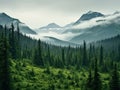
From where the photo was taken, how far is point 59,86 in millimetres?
100625

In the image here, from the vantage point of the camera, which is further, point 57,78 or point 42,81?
point 57,78

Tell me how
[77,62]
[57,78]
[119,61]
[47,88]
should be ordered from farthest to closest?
[119,61]
[77,62]
[57,78]
[47,88]

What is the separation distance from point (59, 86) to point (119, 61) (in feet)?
341

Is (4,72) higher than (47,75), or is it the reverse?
(4,72)

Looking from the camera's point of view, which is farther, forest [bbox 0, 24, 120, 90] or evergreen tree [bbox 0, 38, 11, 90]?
forest [bbox 0, 24, 120, 90]

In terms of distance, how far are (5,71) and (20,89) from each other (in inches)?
1714

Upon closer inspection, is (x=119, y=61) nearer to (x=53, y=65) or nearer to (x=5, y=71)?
(x=53, y=65)

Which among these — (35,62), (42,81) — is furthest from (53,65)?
(42,81)

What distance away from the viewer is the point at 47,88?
9512 cm

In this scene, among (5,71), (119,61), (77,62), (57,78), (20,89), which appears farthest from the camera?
(119,61)

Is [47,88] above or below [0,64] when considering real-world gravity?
below

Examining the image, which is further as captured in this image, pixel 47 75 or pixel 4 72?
pixel 47 75

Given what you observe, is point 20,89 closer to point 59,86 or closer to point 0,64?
point 59,86

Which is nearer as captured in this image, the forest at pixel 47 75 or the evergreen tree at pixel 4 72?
the evergreen tree at pixel 4 72
